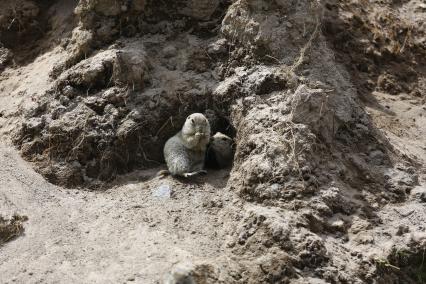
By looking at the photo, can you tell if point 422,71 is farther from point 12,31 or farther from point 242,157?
point 12,31

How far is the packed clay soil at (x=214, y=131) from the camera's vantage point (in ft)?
17.1

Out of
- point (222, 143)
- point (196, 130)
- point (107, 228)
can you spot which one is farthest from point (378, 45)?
→ point (107, 228)

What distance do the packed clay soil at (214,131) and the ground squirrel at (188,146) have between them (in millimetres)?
187

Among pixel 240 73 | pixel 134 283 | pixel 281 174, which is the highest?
pixel 240 73

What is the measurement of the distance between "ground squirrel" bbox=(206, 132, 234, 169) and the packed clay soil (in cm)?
15

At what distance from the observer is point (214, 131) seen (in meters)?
6.79

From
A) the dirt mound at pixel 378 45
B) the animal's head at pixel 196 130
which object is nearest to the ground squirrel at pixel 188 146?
the animal's head at pixel 196 130

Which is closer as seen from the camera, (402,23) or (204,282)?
(204,282)

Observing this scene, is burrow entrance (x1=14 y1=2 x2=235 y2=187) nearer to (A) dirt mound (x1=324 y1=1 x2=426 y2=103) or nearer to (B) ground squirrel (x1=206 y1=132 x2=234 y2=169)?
(B) ground squirrel (x1=206 y1=132 x2=234 y2=169)

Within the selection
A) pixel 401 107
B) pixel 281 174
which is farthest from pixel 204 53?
pixel 401 107

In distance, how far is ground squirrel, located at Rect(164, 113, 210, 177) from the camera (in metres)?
6.24

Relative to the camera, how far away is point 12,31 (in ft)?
26.1

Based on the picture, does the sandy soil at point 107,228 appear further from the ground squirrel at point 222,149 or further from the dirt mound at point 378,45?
the dirt mound at point 378,45

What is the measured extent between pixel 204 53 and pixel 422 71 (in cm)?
284
